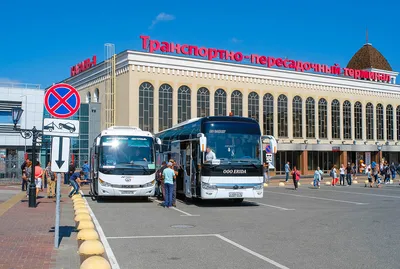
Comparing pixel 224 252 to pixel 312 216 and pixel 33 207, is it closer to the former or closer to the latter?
pixel 312 216

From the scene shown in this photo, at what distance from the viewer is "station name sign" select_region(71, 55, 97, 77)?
166 feet

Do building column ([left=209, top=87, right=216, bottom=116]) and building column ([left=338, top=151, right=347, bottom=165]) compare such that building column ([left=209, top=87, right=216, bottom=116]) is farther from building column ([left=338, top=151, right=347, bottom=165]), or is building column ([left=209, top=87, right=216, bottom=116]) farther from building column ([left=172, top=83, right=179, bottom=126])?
building column ([left=338, top=151, right=347, bottom=165])

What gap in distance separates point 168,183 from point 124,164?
280cm

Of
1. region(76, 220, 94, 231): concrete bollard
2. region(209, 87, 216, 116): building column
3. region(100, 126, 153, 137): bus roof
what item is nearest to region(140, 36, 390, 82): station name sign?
region(209, 87, 216, 116): building column

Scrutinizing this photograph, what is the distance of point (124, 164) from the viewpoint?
20.2 m

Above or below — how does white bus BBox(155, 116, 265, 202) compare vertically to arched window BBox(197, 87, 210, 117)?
below

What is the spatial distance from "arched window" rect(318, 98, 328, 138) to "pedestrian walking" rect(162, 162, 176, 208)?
39.2m

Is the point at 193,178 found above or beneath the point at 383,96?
beneath

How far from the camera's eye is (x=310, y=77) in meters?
53.8

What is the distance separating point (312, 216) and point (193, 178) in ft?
18.3

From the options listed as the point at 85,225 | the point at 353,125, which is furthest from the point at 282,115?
the point at 85,225

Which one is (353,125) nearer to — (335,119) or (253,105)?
(335,119)

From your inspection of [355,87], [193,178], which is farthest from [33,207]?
[355,87]

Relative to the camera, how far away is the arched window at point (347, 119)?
56625mm
